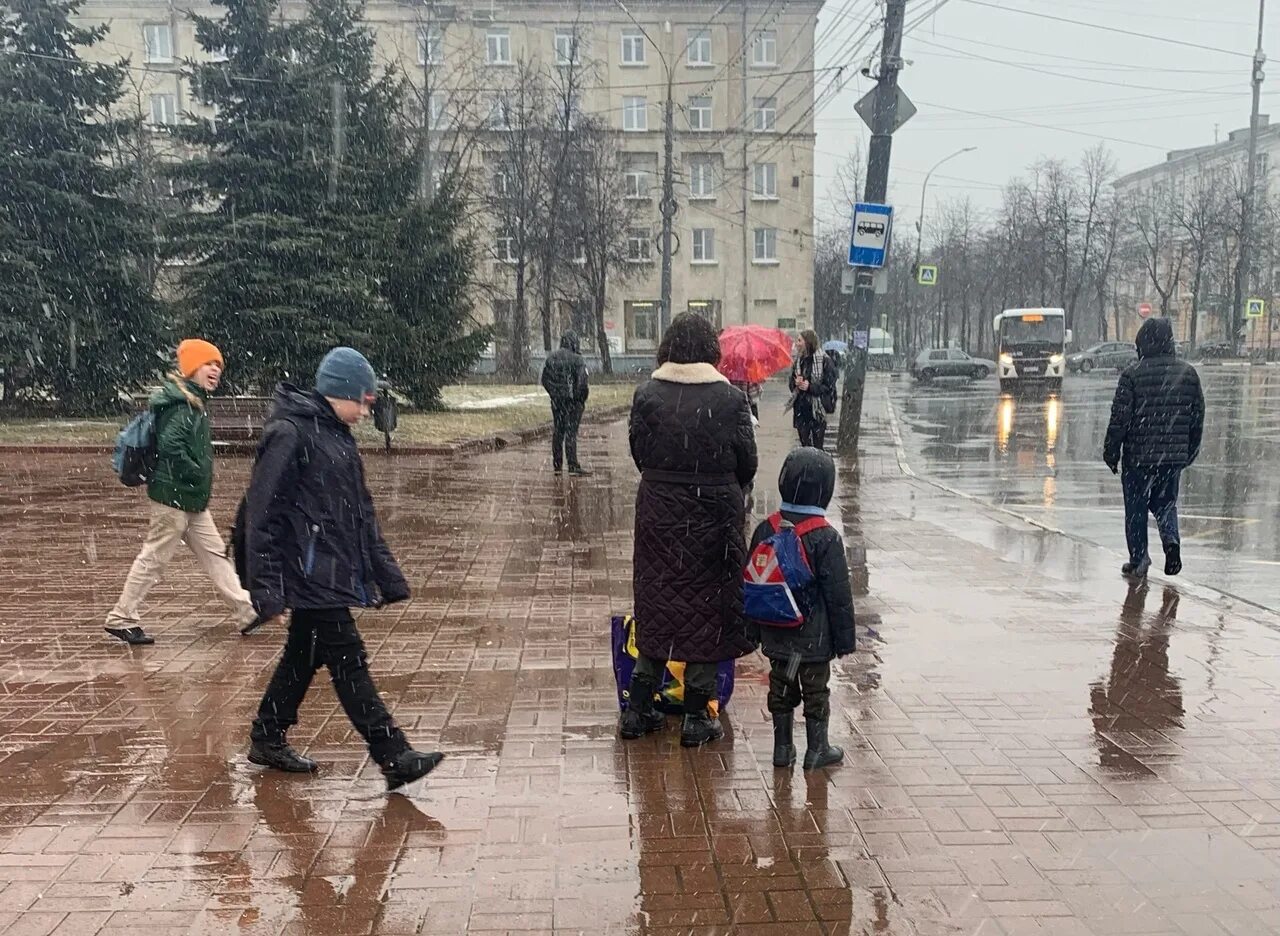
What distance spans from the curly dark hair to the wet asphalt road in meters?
4.96

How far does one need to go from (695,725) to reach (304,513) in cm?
188

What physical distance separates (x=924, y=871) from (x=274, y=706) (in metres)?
2.57

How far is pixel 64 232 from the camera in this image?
2217 cm

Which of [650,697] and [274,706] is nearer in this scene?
[274,706]

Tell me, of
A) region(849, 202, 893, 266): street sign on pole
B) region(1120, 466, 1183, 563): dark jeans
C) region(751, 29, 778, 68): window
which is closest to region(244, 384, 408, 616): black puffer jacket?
region(1120, 466, 1183, 563): dark jeans

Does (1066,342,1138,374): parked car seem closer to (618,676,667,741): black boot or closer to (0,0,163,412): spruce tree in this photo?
(0,0,163,412): spruce tree

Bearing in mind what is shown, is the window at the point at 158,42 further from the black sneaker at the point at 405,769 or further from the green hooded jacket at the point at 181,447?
the black sneaker at the point at 405,769

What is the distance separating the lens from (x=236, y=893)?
3473 millimetres

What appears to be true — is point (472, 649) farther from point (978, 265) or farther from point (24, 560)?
point (978, 265)

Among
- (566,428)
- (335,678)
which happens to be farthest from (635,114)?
(335,678)

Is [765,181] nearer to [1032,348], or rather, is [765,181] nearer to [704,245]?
[704,245]

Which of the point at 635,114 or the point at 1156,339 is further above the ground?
the point at 635,114

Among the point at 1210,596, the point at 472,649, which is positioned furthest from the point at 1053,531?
the point at 472,649

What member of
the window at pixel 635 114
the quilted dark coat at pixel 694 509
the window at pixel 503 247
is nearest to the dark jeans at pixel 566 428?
the quilted dark coat at pixel 694 509
